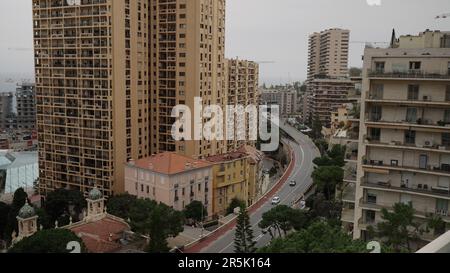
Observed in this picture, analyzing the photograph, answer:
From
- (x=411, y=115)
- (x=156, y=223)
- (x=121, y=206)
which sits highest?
(x=411, y=115)

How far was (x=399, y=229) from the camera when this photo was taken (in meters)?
3.64

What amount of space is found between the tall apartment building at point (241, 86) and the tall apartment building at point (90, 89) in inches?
117

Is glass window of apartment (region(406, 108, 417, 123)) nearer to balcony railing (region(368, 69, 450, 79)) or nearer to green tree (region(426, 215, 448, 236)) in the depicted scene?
balcony railing (region(368, 69, 450, 79))

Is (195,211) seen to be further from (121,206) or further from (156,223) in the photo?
(156,223)

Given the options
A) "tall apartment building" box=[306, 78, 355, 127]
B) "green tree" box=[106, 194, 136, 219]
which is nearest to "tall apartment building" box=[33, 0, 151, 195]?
"green tree" box=[106, 194, 136, 219]

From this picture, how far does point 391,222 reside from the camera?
3611 mm

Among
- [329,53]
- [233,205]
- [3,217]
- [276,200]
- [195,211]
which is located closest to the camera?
[3,217]

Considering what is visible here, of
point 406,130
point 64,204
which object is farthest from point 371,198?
point 64,204

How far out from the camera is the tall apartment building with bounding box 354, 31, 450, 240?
4.09 m

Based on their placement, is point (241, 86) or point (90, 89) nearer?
point (90, 89)

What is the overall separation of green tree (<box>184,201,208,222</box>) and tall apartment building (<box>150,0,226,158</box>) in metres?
2.16

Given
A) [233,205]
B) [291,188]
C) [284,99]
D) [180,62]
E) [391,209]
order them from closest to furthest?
[391,209]
[233,205]
[180,62]
[291,188]
[284,99]

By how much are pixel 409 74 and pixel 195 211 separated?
150 inches
